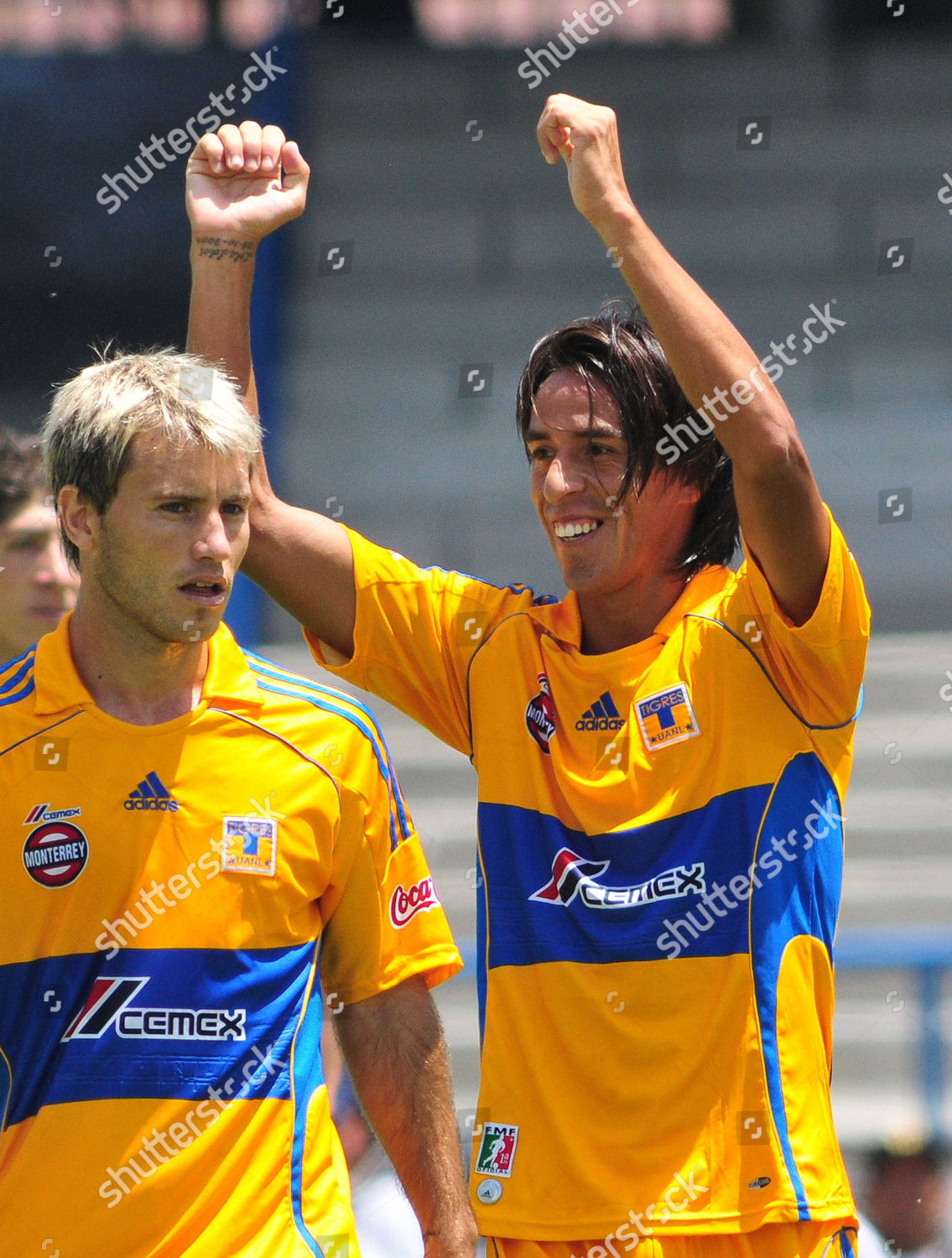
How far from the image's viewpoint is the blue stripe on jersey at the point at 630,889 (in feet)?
6.72

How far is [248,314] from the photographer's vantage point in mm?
2338

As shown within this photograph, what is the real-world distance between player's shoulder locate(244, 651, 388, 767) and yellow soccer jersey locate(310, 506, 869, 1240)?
188 millimetres

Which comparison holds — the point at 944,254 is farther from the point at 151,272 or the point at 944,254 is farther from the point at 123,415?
the point at 123,415

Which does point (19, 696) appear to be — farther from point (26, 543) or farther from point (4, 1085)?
point (26, 543)

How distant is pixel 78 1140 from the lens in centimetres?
190

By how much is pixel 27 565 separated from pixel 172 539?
1.22 metres

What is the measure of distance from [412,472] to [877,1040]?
109 inches

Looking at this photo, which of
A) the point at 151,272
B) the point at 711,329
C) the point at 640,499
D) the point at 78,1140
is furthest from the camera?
the point at 151,272

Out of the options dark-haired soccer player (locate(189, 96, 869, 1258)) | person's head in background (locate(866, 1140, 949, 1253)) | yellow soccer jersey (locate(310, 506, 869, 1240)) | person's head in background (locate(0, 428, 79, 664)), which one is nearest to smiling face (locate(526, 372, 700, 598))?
dark-haired soccer player (locate(189, 96, 869, 1258))

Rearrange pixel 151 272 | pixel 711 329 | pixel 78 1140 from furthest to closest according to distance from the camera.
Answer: pixel 151 272 → pixel 711 329 → pixel 78 1140

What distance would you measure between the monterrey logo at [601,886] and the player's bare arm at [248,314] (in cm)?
51

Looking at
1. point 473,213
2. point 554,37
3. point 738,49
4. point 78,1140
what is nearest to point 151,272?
point 473,213

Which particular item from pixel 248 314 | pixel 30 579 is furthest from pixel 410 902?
pixel 30 579

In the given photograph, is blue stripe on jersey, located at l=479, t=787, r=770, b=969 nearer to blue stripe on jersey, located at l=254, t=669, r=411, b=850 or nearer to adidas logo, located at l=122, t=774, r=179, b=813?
blue stripe on jersey, located at l=254, t=669, r=411, b=850
